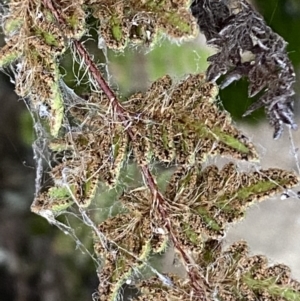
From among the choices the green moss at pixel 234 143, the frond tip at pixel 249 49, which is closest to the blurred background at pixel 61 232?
the frond tip at pixel 249 49

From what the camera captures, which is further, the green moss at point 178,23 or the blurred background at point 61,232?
the blurred background at point 61,232

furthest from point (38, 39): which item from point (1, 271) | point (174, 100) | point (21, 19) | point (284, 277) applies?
point (1, 271)

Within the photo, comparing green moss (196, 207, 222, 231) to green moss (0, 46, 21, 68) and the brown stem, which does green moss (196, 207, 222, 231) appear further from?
green moss (0, 46, 21, 68)

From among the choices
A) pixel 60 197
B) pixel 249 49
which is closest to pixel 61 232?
pixel 60 197

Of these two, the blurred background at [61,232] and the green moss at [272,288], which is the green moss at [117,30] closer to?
the blurred background at [61,232]

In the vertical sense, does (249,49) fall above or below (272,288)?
above

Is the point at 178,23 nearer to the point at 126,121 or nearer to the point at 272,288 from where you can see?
the point at 126,121

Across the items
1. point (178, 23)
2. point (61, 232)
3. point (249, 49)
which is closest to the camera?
point (178, 23)

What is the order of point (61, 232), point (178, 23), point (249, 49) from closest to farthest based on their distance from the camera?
point (178, 23)
point (249, 49)
point (61, 232)

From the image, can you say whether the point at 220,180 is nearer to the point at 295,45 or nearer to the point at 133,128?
the point at 133,128
